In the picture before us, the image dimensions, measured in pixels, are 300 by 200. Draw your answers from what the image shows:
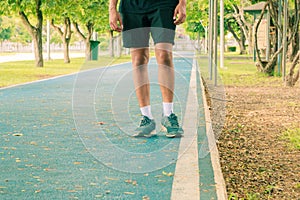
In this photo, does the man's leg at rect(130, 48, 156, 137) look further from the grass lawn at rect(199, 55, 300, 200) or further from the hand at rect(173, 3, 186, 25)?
the grass lawn at rect(199, 55, 300, 200)

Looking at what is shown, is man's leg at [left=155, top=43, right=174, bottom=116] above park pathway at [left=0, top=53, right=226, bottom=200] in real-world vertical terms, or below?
above

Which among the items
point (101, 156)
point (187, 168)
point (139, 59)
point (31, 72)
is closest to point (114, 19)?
point (139, 59)

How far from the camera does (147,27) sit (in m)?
7.23

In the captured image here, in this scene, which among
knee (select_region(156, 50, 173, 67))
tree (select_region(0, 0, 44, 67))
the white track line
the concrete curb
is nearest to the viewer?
the concrete curb

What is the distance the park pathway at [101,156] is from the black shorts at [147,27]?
100 cm

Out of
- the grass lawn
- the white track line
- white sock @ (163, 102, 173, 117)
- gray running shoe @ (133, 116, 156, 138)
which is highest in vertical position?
white sock @ (163, 102, 173, 117)

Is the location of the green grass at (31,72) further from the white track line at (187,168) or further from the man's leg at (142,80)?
the man's leg at (142,80)

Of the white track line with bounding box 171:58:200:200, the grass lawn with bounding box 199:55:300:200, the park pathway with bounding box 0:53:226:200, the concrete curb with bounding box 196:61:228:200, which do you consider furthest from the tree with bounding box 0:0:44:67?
the concrete curb with bounding box 196:61:228:200

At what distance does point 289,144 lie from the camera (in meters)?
7.45

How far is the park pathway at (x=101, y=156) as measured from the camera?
5.07m

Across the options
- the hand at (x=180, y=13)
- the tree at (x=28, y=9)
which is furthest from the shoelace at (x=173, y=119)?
the tree at (x=28, y=9)

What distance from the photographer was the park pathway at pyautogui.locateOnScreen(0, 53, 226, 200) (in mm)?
5066

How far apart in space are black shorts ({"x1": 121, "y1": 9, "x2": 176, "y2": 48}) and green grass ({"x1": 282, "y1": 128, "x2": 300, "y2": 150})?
162 cm

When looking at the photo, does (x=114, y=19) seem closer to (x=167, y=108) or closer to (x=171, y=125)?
(x=167, y=108)
